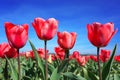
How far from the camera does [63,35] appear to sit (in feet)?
13.5

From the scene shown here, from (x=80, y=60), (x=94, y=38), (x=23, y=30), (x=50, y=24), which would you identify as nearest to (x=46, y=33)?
(x=50, y=24)

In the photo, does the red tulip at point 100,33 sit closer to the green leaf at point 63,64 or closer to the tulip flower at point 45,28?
the green leaf at point 63,64

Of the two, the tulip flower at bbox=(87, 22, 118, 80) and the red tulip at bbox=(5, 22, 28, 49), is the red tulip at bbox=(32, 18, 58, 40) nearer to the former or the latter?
the red tulip at bbox=(5, 22, 28, 49)

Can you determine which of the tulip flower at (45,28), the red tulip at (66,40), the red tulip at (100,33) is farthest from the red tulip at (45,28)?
the red tulip at (100,33)

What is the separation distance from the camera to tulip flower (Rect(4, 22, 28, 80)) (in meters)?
3.11

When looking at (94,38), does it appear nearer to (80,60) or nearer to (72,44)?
(72,44)

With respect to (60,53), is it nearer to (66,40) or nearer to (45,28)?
(66,40)

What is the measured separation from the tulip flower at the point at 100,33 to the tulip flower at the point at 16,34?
61 centimetres

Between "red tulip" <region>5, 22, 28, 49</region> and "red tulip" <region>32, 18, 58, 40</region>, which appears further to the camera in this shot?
"red tulip" <region>32, 18, 58, 40</region>

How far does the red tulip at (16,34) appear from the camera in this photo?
3113 mm

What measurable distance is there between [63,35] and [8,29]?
1093mm

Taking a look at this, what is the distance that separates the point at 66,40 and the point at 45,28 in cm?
41

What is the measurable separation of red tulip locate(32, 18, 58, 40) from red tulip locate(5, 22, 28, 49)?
1.16 feet

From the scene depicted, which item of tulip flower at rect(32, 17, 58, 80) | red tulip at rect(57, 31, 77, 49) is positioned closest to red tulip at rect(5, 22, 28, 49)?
tulip flower at rect(32, 17, 58, 80)
